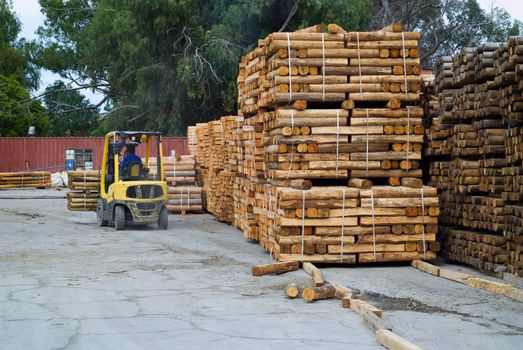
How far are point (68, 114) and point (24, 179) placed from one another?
18.5m

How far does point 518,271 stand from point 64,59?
56.7 m

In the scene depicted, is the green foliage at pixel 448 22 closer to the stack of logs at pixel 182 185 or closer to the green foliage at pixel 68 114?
the green foliage at pixel 68 114

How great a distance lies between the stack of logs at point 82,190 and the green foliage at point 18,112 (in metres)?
32.2

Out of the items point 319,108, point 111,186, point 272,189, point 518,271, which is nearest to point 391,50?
point 319,108

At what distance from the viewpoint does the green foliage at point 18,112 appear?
54.4 meters

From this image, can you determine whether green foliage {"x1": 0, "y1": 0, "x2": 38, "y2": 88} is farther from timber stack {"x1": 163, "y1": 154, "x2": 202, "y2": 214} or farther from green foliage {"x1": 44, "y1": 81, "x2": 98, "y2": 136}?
timber stack {"x1": 163, "y1": 154, "x2": 202, "y2": 214}

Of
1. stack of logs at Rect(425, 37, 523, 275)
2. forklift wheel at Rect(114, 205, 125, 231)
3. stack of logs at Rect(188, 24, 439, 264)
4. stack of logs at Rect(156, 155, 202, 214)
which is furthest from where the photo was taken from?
stack of logs at Rect(156, 155, 202, 214)

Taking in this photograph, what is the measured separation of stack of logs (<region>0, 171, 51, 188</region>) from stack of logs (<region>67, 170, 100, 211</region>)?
2272 cm

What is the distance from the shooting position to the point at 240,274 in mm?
12766

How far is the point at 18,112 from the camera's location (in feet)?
186

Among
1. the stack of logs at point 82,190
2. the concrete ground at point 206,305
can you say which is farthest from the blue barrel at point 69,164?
the concrete ground at point 206,305

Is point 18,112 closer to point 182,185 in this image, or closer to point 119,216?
point 182,185

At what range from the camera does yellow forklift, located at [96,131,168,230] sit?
20.0 metres

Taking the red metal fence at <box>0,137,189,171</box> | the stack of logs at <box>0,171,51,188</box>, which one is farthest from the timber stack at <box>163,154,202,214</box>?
the red metal fence at <box>0,137,189,171</box>
